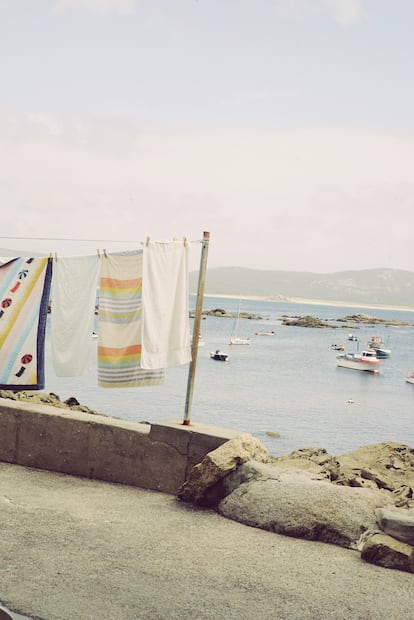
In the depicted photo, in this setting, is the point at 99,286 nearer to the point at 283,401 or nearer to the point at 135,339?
the point at 135,339

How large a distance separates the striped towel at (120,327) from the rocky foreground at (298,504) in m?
1.15

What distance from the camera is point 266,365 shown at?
75.1m

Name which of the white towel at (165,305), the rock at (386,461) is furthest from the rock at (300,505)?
the rock at (386,461)

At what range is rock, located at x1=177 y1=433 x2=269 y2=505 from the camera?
23.0 feet

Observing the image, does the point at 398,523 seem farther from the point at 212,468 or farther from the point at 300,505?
the point at 212,468

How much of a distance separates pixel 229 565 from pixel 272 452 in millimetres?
27810

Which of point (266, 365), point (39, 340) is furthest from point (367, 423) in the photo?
point (39, 340)

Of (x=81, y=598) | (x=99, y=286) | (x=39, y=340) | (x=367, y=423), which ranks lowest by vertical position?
(x=367, y=423)

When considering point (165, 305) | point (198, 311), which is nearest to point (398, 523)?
point (198, 311)

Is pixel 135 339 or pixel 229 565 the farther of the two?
pixel 135 339

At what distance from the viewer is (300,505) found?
6551 millimetres

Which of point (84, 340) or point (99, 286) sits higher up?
point (99, 286)

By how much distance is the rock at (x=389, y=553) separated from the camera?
5.87 metres

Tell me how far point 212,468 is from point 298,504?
0.91 metres
